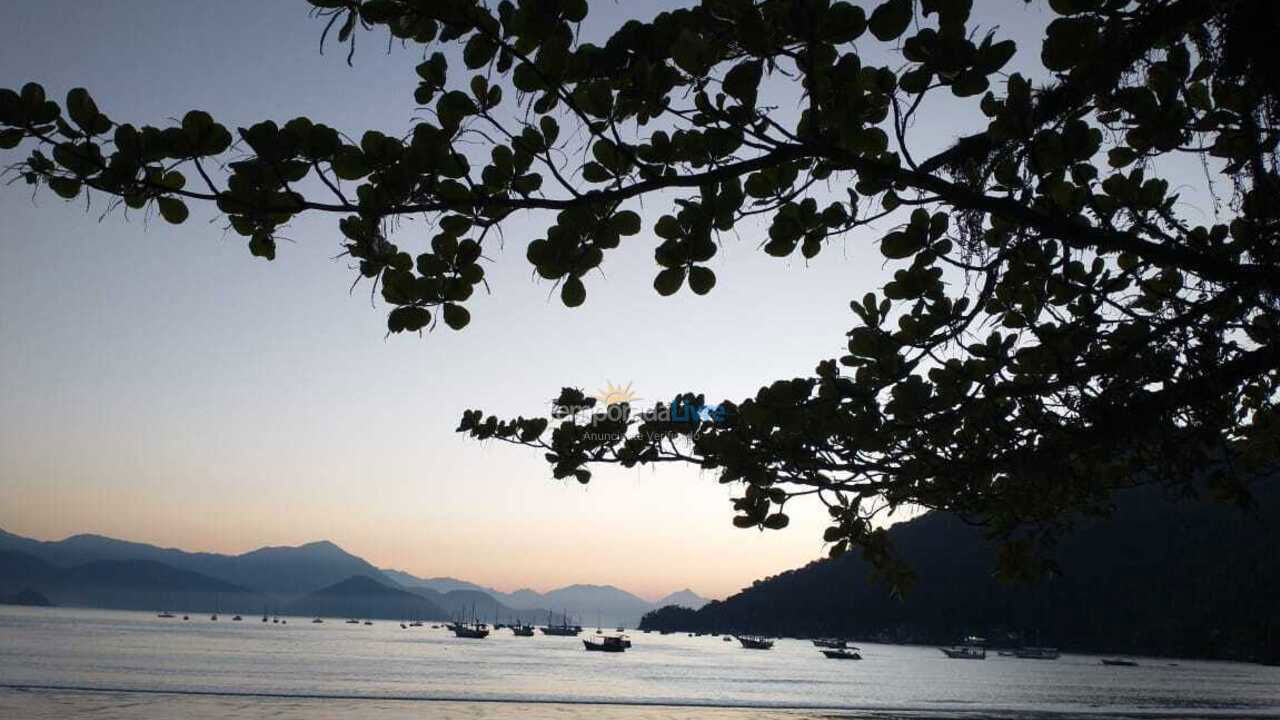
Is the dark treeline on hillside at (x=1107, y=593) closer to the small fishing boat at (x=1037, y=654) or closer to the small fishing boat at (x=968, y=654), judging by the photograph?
the small fishing boat at (x=1037, y=654)

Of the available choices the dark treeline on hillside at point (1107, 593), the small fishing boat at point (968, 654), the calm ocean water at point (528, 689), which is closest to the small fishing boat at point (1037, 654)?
the dark treeline on hillside at point (1107, 593)

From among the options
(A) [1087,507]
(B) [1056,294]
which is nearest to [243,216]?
(B) [1056,294]

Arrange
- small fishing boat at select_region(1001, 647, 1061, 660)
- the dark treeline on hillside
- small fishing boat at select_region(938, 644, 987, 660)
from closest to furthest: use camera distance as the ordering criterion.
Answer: the dark treeline on hillside → small fishing boat at select_region(938, 644, 987, 660) → small fishing boat at select_region(1001, 647, 1061, 660)

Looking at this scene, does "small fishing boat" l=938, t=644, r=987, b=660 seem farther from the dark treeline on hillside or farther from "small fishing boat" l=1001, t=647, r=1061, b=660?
the dark treeline on hillside

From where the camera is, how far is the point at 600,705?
49031 millimetres

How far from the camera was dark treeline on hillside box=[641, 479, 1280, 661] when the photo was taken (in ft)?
411

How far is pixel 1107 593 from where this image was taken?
14662 cm

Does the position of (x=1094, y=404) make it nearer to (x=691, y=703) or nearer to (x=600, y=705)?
(x=600, y=705)

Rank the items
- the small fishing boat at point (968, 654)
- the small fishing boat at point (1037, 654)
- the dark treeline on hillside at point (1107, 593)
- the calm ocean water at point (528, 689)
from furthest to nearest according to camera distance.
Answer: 1. the small fishing boat at point (1037, 654)
2. the small fishing boat at point (968, 654)
3. the dark treeline on hillside at point (1107, 593)
4. the calm ocean water at point (528, 689)

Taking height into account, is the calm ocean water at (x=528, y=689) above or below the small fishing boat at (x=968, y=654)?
above

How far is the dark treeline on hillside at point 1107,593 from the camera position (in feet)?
411

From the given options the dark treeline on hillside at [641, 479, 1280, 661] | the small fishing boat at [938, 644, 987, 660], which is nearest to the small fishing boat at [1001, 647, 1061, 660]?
the dark treeline on hillside at [641, 479, 1280, 661]

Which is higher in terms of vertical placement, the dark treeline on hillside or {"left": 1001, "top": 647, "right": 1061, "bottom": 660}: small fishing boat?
the dark treeline on hillside

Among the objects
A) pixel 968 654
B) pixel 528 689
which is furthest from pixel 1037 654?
pixel 528 689
